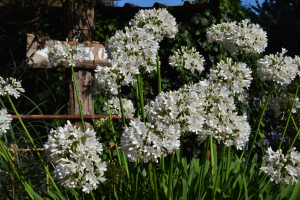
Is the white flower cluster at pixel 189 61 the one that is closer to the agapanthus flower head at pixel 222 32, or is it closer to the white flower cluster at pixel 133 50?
the agapanthus flower head at pixel 222 32

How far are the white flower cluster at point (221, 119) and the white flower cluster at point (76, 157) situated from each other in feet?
2.26

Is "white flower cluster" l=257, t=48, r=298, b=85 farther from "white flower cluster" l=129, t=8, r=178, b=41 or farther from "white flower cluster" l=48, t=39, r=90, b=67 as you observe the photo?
"white flower cluster" l=48, t=39, r=90, b=67

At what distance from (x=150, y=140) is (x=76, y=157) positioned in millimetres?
401

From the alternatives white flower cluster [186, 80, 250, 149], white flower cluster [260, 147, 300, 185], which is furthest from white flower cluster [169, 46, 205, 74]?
white flower cluster [260, 147, 300, 185]

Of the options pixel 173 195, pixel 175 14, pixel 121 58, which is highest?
pixel 175 14

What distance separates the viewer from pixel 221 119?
1.64 meters

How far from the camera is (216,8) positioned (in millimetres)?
4793

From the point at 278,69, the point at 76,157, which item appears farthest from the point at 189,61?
the point at 76,157

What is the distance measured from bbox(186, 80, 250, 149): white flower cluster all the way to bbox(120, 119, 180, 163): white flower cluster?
291 millimetres

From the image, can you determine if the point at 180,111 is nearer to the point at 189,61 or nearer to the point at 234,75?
the point at 234,75

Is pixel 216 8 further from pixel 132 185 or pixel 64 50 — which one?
pixel 132 185

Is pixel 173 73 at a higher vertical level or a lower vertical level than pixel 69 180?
higher

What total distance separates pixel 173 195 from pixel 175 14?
12.1ft

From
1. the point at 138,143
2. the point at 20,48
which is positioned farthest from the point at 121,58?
the point at 20,48
